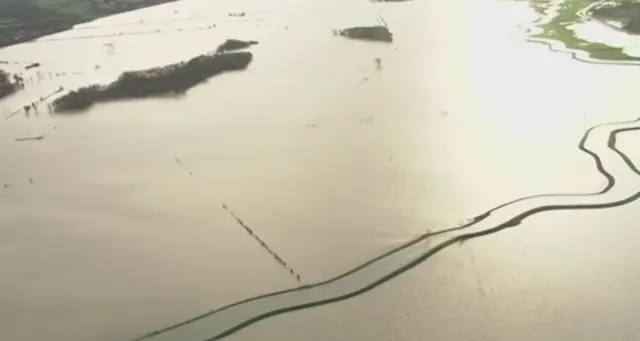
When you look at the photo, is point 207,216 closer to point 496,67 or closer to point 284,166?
point 284,166

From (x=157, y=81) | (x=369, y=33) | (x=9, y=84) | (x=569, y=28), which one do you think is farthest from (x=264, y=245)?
(x=569, y=28)

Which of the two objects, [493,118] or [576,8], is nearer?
[493,118]

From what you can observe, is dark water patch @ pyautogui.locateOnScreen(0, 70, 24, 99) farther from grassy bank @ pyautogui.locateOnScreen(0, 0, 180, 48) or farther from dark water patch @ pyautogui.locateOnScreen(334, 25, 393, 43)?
dark water patch @ pyautogui.locateOnScreen(334, 25, 393, 43)

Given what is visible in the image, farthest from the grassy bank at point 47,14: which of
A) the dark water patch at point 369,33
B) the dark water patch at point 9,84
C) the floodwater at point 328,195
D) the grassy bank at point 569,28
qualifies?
the grassy bank at point 569,28

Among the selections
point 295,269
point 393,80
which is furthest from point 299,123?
point 295,269

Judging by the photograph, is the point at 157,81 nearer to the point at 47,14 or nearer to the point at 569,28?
the point at 47,14
